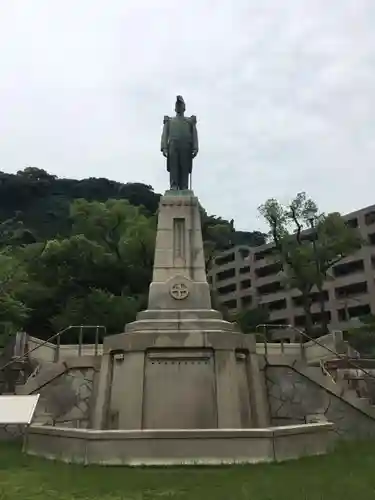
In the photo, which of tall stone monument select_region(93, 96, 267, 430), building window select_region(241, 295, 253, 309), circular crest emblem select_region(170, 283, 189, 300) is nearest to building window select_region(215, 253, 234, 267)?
building window select_region(241, 295, 253, 309)

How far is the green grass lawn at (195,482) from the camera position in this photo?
19.6 feet

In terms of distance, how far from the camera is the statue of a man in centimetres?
1387

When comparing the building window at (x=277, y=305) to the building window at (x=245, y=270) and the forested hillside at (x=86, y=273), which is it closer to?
the building window at (x=245, y=270)

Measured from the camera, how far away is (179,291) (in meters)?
12.0

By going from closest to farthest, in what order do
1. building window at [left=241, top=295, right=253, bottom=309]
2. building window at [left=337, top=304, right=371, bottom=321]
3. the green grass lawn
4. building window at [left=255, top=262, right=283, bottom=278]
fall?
the green grass lawn → building window at [left=337, top=304, right=371, bottom=321] → building window at [left=255, top=262, right=283, bottom=278] → building window at [left=241, top=295, right=253, bottom=309]

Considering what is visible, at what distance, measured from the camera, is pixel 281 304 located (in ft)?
164

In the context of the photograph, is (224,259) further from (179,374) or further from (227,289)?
(179,374)

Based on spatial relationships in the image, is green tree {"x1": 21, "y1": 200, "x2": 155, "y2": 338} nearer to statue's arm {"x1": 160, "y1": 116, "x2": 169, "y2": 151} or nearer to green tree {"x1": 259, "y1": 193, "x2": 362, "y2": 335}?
green tree {"x1": 259, "y1": 193, "x2": 362, "y2": 335}

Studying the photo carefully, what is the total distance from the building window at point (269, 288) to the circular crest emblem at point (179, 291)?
39400 mm

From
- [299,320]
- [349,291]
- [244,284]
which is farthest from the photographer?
[244,284]

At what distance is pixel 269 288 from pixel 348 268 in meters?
9.08

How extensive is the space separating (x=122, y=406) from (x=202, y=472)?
3.50m

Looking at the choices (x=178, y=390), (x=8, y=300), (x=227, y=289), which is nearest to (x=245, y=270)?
(x=227, y=289)

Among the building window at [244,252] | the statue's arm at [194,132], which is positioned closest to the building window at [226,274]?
the building window at [244,252]
